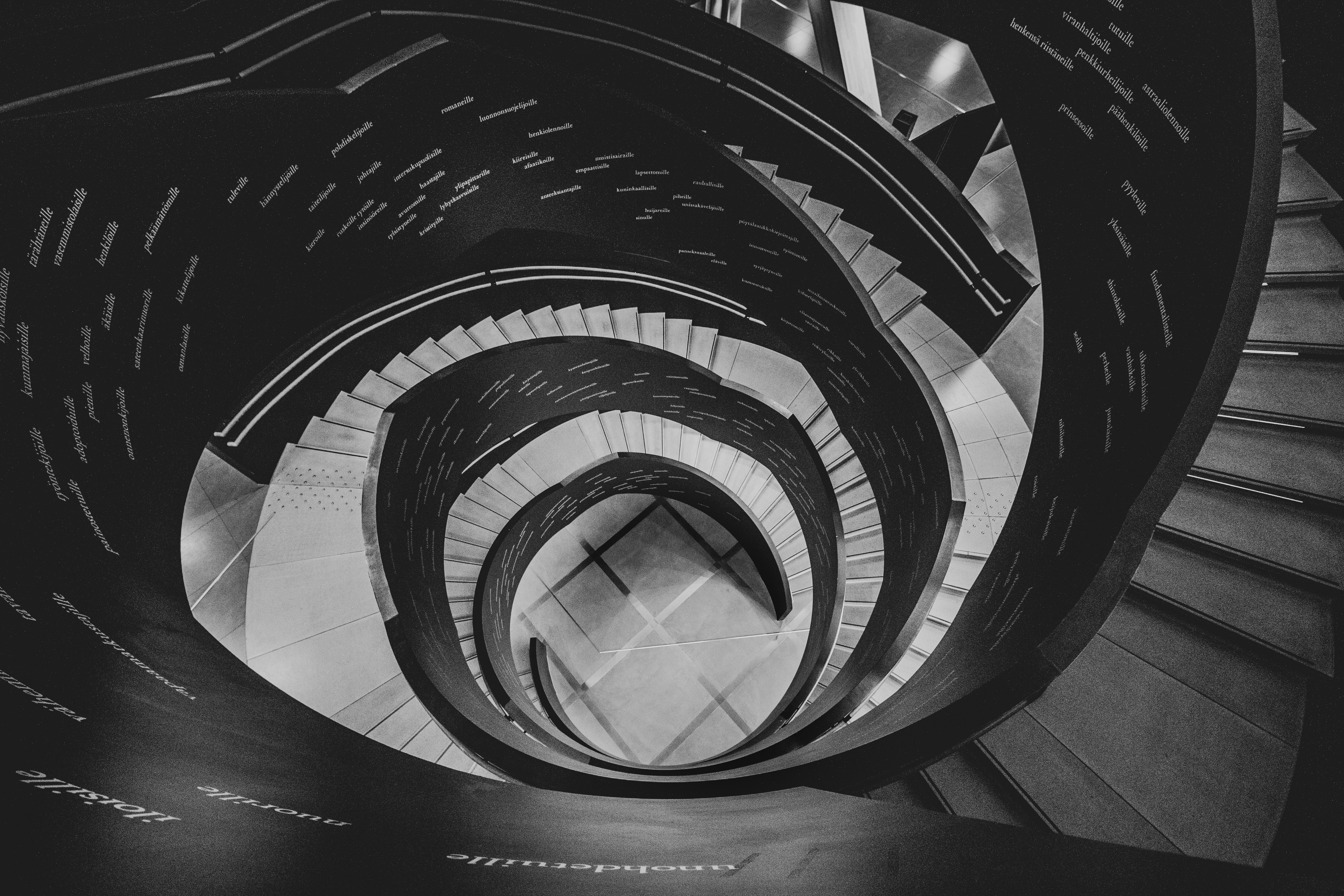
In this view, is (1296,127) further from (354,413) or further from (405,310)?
(354,413)

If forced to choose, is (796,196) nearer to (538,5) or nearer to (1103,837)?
(538,5)

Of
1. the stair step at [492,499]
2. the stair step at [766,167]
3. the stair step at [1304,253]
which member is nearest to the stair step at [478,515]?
the stair step at [492,499]

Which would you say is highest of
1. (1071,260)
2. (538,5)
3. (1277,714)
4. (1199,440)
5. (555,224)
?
(538,5)

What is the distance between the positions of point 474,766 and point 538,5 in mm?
5884

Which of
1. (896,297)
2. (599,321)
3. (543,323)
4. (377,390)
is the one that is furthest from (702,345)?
(377,390)

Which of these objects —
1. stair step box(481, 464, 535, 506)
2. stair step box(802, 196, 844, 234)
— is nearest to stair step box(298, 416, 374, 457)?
stair step box(481, 464, 535, 506)

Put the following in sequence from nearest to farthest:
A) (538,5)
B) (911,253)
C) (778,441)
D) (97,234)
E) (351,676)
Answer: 1. (97,234)
2. (538,5)
3. (351,676)
4. (911,253)
5. (778,441)

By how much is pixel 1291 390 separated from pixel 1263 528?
0.86 metres

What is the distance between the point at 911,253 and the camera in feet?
20.6

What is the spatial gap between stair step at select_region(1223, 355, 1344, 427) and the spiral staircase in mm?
21

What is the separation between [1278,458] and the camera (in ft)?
10.9

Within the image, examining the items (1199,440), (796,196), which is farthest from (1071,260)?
(796,196)

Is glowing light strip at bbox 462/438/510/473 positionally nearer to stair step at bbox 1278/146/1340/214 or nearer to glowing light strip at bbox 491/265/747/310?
glowing light strip at bbox 491/265/747/310

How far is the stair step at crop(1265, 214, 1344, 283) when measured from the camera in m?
3.58
